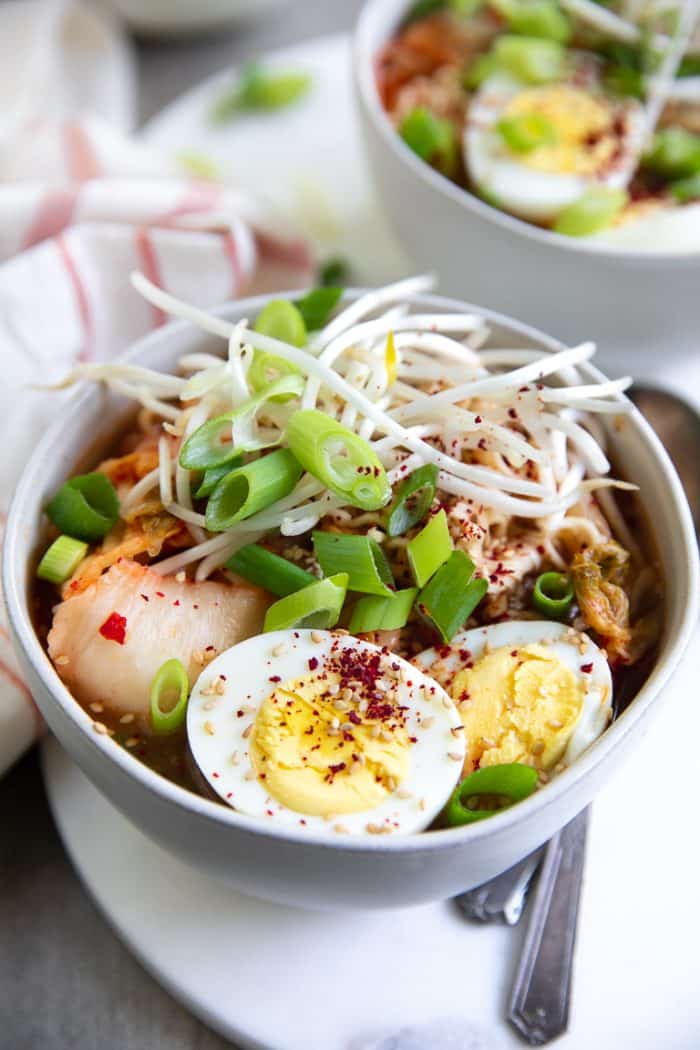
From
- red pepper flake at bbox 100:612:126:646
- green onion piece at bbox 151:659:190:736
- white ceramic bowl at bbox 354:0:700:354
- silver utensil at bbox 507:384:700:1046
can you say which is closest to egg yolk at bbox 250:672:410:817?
green onion piece at bbox 151:659:190:736

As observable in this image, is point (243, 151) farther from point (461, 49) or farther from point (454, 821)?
point (454, 821)

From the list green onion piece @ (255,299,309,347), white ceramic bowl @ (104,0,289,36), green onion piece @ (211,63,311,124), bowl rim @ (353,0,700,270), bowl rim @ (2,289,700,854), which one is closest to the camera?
bowl rim @ (2,289,700,854)

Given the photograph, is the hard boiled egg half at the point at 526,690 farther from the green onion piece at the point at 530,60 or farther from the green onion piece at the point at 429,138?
the green onion piece at the point at 530,60

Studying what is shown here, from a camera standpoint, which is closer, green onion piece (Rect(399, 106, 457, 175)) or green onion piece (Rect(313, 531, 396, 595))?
green onion piece (Rect(313, 531, 396, 595))

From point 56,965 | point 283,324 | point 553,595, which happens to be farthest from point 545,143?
point 56,965

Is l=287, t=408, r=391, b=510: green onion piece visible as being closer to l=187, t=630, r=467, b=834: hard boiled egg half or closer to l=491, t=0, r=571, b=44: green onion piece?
l=187, t=630, r=467, b=834: hard boiled egg half

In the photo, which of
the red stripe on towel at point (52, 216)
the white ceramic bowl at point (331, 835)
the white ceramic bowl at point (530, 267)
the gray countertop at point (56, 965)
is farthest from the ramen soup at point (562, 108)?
the gray countertop at point (56, 965)
